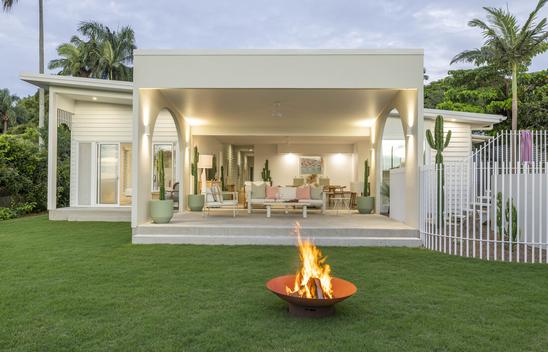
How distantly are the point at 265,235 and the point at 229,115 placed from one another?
4.37m

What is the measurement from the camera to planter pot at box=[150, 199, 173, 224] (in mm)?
8242

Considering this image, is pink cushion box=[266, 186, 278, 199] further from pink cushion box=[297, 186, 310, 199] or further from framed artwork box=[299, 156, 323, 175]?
framed artwork box=[299, 156, 323, 175]

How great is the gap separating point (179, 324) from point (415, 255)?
4.37 m

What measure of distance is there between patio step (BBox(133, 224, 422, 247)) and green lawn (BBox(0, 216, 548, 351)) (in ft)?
2.36

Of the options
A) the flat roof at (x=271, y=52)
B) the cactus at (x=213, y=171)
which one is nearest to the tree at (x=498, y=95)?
the cactus at (x=213, y=171)

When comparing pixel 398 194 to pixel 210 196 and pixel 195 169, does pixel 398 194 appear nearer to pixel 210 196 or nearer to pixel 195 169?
pixel 210 196

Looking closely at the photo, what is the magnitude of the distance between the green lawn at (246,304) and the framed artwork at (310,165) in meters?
11.7

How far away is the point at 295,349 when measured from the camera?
303 centimetres

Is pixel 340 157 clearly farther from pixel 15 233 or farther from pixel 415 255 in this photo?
pixel 15 233

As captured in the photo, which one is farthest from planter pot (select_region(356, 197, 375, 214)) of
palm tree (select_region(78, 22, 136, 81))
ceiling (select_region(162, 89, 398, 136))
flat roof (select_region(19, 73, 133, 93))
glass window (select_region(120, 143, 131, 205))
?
palm tree (select_region(78, 22, 136, 81))

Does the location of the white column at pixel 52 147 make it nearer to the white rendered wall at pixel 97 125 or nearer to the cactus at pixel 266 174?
the white rendered wall at pixel 97 125

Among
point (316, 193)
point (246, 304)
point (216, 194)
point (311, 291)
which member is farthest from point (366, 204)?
point (311, 291)

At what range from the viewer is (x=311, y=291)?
372 centimetres

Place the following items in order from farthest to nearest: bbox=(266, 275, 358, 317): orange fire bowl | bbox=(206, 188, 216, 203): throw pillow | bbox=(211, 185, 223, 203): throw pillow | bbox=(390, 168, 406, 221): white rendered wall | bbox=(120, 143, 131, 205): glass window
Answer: bbox=(120, 143, 131, 205): glass window, bbox=(211, 185, 223, 203): throw pillow, bbox=(206, 188, 216, 203): throw pillow, bbox=(390, 168, 406, 221): white rendered wall, bbox=(266, 275, 358, 317): orange fire bowl
